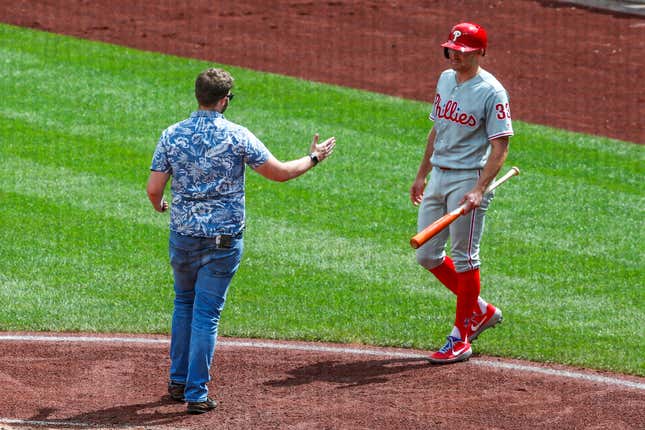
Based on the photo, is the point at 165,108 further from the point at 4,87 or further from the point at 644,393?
the point at 644,393

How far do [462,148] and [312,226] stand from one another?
3.11m

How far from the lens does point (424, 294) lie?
8.86 m

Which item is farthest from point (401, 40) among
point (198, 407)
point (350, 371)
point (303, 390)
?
point (198, 407)

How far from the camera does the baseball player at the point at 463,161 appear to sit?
7.10 meters

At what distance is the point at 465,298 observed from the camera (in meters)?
7.44

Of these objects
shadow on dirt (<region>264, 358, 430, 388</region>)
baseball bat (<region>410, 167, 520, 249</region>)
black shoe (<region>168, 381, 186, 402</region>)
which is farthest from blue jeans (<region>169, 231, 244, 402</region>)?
baseball bat (<region>410, 167, 520, 249</region>)

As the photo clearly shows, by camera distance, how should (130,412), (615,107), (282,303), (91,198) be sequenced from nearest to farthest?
(130,412) < (282,303) < (91,198) < (615,107)

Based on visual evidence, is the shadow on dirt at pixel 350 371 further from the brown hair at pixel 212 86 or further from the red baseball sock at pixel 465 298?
the brown hair at pixel 212 86

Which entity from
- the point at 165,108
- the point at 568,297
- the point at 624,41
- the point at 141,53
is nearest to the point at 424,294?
the point at 568,297

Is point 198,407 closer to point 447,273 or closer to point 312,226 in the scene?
point 447,273

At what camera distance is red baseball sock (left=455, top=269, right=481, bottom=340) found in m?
7.41

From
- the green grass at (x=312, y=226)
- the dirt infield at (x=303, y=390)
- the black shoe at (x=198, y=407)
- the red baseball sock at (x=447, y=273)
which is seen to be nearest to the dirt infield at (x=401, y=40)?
the green grass at (x=312, y=226)

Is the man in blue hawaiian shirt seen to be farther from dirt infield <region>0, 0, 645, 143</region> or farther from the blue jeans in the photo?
dirt infield <region>0, 0, 645, 143</region>

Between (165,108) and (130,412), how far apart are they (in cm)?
734
